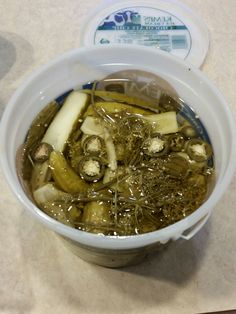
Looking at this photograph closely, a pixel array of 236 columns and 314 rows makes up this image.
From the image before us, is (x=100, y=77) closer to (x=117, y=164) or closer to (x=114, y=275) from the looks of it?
(x=117, y=164)

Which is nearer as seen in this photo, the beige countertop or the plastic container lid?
the beige countertop

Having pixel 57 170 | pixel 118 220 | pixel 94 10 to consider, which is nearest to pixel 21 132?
pixel 57 170

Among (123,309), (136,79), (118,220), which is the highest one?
(136,79)

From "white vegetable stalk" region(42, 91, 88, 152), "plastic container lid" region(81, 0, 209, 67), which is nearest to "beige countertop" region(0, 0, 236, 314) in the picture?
"white vegetable stalk" region(42, 91, 88, 152)

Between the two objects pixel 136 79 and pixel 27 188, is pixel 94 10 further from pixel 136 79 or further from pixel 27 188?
pixel 27 188

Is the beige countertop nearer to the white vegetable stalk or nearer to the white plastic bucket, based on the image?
the white plastic bucket

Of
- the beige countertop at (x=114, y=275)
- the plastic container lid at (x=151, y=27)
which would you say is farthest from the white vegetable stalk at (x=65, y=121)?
the plastic container lid at (x=151, y=27)

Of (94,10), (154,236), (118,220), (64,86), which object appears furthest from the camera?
(94,10)
